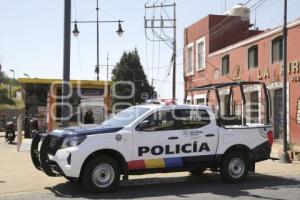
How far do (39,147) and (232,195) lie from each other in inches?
171

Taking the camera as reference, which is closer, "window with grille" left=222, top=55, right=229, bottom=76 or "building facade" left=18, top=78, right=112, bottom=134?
"building facade" left=18, top=78, right=112, bottom=134

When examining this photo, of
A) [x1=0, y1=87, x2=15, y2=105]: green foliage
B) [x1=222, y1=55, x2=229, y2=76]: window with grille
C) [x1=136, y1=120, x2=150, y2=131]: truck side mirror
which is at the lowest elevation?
[x1=136, y1=120, x2=150, y2=131]: truck side mirror

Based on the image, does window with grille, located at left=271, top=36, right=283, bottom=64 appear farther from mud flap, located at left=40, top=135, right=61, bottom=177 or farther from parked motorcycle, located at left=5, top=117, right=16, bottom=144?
mud flap, located at left=40, top=135, right=61, bottom=177

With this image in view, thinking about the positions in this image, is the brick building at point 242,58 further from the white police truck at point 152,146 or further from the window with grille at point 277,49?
the white police truck at point 152,146

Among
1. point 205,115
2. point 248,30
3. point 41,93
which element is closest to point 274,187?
point 205,115

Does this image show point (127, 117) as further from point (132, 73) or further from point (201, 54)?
point (132, 73)

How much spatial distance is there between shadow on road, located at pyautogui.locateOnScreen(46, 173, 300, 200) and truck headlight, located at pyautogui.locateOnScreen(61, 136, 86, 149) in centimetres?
98

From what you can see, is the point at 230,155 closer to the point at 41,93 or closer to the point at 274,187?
the point at 274,187

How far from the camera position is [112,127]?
1181 centimetres

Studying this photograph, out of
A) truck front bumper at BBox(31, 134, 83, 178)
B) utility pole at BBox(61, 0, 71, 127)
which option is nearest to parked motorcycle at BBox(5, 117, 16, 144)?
utility pole at BBox(61, 0, 71, 127)

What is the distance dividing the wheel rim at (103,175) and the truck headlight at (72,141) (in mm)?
626

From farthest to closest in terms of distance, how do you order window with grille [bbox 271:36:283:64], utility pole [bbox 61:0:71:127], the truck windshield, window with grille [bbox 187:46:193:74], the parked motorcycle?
window with grille [bbox 187:46:193:74], the parked motorcycle, window with grille [bbox 271:36:283:64], utility pole [bbox 61:0:71:127], the truck windshield

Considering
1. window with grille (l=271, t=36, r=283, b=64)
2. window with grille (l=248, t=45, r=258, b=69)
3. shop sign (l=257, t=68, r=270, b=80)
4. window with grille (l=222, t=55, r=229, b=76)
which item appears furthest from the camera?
window with grille (l=222, t=55, r=229, b=76)

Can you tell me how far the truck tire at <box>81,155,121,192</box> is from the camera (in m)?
11.3
